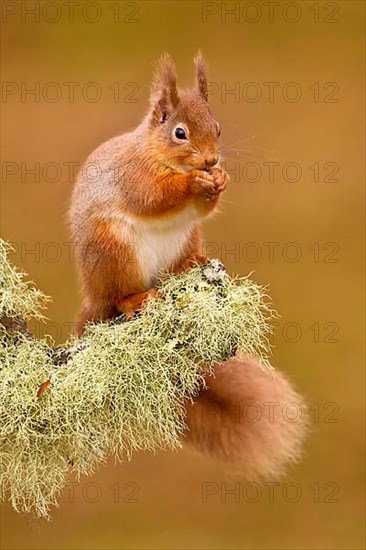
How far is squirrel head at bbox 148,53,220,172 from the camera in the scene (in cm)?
140

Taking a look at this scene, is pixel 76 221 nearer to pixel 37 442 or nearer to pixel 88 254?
pixel 88 254

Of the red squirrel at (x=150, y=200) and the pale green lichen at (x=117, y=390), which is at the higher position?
the red squirrel at (x=150, y=200)

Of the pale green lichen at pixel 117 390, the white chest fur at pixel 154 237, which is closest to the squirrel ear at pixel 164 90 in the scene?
the white chest fur at pixel 154 237

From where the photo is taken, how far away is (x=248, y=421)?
135 cm

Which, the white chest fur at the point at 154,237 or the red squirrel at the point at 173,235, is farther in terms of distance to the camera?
the white chest fur at the point at 154,237

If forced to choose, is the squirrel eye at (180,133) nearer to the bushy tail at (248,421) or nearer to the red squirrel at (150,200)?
the red squirrel at (150,200)

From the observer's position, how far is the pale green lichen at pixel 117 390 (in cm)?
124

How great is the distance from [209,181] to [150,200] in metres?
0.11

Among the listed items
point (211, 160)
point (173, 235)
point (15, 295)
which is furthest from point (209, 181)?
point (15, 295)

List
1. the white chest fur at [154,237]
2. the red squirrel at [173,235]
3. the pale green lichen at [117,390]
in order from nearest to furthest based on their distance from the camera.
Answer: the pale green lichen at [117,390] → the red squirrel at [173,235] → the white chest fur at [154,237]

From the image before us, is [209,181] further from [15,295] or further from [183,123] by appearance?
[15,295]

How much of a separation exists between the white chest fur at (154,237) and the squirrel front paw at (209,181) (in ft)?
0.19

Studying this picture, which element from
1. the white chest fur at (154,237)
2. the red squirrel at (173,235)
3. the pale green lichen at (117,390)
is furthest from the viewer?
the white chest fur at (154,237)

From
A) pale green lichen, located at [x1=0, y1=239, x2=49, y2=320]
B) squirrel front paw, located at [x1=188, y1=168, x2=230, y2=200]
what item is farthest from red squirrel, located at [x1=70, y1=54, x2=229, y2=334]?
pale green lichen, located at [x1=0, y1=239, x2=49, y2=320]
